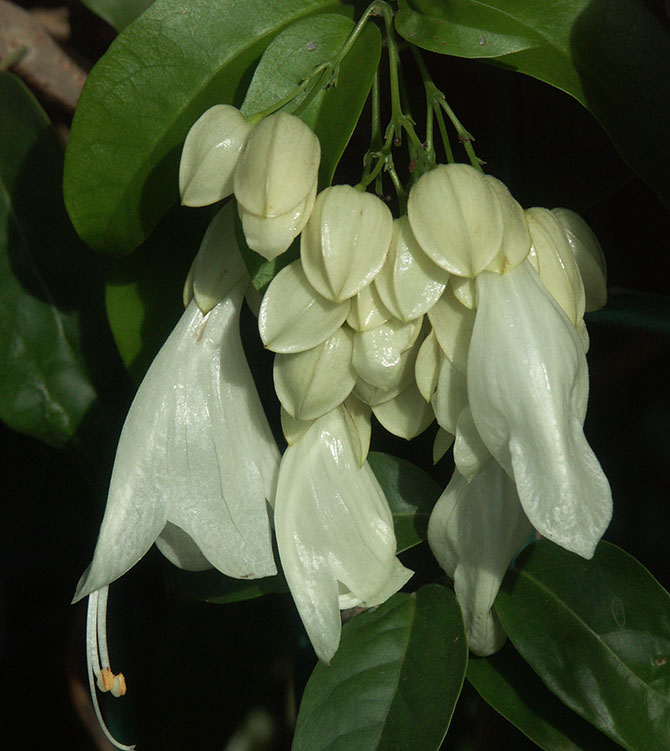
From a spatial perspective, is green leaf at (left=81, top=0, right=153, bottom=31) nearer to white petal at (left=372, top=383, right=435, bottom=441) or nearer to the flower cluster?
the flower cluster

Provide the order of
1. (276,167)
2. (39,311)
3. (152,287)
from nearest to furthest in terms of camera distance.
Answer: (276,167) < (152,287) < (39,311)

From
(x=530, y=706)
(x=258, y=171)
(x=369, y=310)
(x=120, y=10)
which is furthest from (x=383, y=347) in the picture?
(x=120, y=10)

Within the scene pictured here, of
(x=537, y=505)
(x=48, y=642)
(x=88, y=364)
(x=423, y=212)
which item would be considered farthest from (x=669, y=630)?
(x=48, y=642)

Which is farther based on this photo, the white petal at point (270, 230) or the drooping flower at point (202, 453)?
the drooping flower at point (202, 453)

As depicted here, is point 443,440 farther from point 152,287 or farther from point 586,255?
point 152,287

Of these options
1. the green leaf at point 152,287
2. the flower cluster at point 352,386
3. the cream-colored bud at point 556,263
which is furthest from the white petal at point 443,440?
the green leaf at point 152,287

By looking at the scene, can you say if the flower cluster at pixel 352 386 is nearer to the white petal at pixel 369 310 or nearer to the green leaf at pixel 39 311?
the white petal at pixel 369 310

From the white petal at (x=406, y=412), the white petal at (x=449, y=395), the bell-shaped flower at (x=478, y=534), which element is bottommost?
the bell-shaped flower at (x=478, y=534)
